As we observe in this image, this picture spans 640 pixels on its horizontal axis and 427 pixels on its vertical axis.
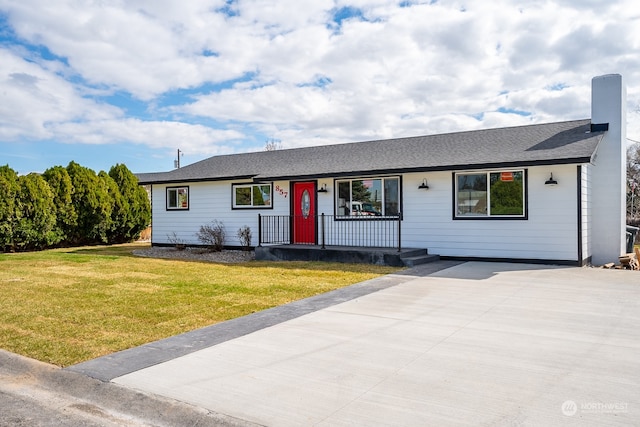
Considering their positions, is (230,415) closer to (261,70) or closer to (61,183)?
(261,70)

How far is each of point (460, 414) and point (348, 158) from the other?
12.0m

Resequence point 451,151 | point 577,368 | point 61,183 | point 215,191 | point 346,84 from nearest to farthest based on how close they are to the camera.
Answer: point 577,368 → point 451,151 → point 215,191 → point 61,183 → point 346,84

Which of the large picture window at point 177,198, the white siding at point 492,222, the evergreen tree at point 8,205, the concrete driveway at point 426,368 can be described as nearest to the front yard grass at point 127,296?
the concrete driveway at point 426,368

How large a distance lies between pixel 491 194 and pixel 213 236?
8942 mm

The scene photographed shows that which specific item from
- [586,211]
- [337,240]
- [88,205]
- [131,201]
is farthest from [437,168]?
[131,201]

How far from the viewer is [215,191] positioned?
52.5 ft

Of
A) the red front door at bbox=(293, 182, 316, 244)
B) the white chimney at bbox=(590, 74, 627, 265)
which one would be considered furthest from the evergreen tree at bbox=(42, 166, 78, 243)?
the white chimney at bbox=(590, 74, 627, 265)

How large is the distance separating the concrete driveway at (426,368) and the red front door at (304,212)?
745 cm

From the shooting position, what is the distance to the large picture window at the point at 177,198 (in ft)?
55.4

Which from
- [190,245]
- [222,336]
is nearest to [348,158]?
[190,245]

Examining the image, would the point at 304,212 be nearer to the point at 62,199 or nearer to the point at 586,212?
the point at 586,212

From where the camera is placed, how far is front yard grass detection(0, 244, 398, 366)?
16.5 feet

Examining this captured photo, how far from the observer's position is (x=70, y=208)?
17812 mm

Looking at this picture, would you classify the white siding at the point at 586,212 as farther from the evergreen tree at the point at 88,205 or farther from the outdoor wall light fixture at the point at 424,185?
the evergreen tree at the point at 88,205
